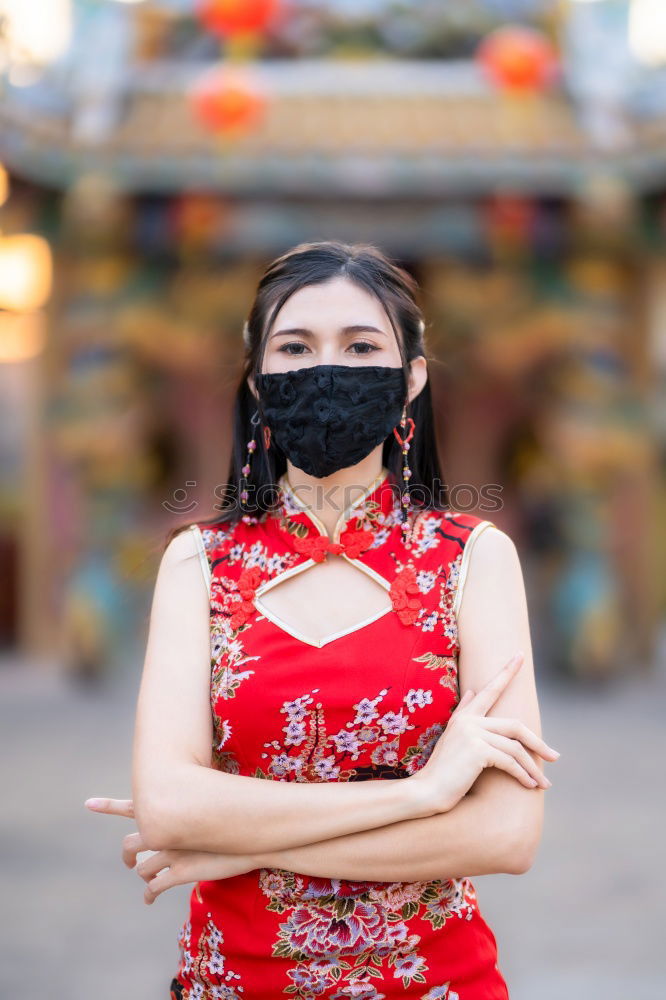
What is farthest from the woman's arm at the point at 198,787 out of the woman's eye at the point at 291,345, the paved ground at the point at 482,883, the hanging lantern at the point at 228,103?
the hanging lantern at the point at 228,103

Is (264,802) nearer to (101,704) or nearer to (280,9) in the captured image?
(101,704)

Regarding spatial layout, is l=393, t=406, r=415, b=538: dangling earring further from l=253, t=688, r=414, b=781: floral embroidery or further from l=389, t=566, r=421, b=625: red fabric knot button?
l=253, t=688, r=414, b=781: floral embroidery

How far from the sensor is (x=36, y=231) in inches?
254

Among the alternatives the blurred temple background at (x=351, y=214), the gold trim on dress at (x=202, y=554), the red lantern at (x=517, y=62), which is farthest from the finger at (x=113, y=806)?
the red lantern at (x=517, y=62)

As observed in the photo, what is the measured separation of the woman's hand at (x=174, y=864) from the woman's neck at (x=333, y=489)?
468 mm

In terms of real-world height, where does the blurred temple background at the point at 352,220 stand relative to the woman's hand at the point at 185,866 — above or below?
above

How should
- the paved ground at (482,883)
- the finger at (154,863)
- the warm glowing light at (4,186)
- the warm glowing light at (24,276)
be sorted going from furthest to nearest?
1. the warm glowing light at (24,276)
2. the warm glowing light at (4,186)
3. the paved ground at (482,883)
4. the finger at (154,863)

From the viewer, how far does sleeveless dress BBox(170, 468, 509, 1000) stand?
134 cm

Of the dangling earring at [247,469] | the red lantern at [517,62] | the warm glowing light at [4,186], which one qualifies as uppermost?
the red lantern at [517,62]

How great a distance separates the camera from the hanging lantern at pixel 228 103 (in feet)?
19.0

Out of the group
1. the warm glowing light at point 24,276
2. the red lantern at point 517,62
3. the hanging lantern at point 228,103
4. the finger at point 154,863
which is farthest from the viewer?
the warm glowing light at point 24,276

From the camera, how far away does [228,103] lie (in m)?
5.78

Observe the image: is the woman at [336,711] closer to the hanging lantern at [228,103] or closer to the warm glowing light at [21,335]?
the hanging lantern at [228,103]

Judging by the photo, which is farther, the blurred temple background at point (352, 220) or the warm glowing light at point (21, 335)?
the warm glowing light at point (21, 335)
